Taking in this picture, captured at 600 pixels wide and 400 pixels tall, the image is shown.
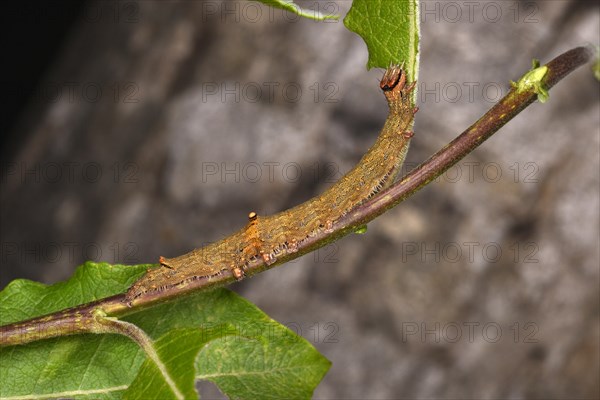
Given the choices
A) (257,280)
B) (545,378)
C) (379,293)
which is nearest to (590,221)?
(545,378)

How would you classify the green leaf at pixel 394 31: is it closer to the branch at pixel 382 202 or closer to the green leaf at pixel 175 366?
the branch at pixel 382 202

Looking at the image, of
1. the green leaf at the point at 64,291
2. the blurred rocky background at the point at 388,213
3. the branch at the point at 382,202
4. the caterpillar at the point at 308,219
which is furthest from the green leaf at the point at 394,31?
the blurred rocky background at the point at 388,213

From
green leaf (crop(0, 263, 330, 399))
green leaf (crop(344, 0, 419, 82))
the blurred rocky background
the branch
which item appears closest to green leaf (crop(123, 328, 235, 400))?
the branch

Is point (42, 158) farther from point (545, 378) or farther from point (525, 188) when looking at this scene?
point (545, 378)

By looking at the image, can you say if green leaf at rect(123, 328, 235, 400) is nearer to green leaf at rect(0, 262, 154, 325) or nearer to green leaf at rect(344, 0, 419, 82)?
green leaf at rect(0, 262, 154, 325)

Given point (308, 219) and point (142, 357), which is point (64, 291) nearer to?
point (142, 357)
